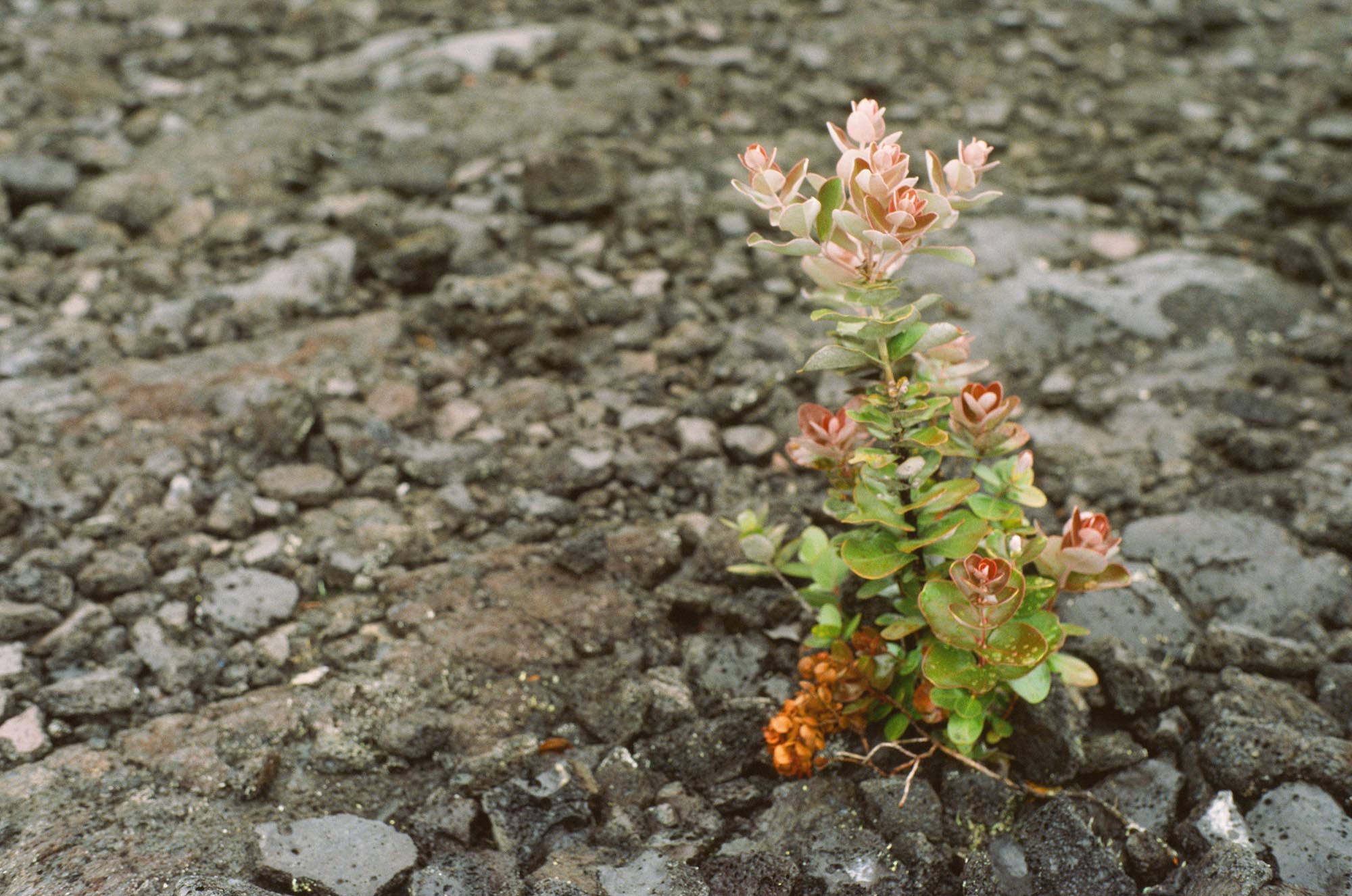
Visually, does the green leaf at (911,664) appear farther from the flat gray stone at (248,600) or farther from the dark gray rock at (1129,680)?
the flat gray stone at (248,600)

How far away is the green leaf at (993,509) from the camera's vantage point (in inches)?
82.6

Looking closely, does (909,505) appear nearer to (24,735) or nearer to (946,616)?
(946,616)

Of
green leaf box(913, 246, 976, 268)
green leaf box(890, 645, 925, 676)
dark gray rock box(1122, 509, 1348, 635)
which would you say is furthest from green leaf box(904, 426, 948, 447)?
dark gray rock box(1122, 509, 1348, 635)

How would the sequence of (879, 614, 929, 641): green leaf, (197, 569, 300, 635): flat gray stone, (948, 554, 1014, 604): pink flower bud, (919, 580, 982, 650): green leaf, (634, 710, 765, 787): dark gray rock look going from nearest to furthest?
(948, 554, 1014, 604): pink flower bud < (919, 580, 982, 650): green leaf < (879, 614, 929, 641): green leaf < (634, 710, 765, 787): dark gray rock < (197, 569, 300, 635): flat gray stone

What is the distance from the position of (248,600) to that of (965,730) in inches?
71.3

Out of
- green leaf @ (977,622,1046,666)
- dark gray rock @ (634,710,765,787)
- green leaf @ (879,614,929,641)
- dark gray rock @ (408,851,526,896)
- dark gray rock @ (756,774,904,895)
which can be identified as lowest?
dark gray rock @ (756,774,904,895)

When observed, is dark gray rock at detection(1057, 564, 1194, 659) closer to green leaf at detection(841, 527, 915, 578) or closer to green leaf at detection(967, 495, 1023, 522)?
green leaf at detection(967, 495, 1023, 522)

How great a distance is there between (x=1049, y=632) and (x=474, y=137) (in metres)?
3.37

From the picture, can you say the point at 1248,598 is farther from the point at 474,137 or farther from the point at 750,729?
the point at 474,137

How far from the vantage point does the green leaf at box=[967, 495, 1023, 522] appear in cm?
210

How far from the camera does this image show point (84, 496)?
2881 mm

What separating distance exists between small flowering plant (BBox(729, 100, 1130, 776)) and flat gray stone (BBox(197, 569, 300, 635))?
4.36ft

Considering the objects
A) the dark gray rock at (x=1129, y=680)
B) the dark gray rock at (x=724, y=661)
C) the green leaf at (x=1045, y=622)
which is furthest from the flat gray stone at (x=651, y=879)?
the dark gray rock at (x=1129, y=680)

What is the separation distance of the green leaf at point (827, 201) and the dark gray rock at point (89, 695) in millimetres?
1900
